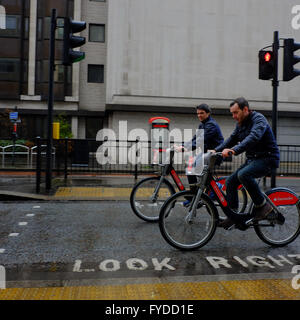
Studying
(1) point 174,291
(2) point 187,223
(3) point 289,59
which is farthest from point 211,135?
(3) point 289,59

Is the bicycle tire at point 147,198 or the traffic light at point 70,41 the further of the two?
the traffic light at point 70,41

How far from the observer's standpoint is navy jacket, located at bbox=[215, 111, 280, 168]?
4.95 meters

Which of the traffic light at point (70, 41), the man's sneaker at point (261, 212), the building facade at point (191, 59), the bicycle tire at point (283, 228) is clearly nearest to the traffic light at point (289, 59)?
the traffic light at point (70, 41)

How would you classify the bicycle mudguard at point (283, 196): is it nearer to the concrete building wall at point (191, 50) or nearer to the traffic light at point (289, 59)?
the traffic light at point (289, 59)

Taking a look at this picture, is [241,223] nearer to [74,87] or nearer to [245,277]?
[245,277]

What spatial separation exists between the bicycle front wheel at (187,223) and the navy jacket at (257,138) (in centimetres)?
78

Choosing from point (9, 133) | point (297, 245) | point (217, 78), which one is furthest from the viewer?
point (9, 133)

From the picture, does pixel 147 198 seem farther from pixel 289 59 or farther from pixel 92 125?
pixel 92 125

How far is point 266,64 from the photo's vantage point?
9625 mm

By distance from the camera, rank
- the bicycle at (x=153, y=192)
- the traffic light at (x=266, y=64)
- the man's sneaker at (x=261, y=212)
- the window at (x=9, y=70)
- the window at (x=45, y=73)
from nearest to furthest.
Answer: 1. the man's sneaker at (x=261, y=212)
2. the bicycle at (x=153, y=192)
3. the traffic light at (x=266, y=64)
4. the window at (x=9, y=70)
5. the window at (x=45, y=73)

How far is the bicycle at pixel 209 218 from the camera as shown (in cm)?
502

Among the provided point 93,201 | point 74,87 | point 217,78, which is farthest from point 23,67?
point 93,201

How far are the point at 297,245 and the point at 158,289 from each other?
2.63 metres

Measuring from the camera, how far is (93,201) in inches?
355
